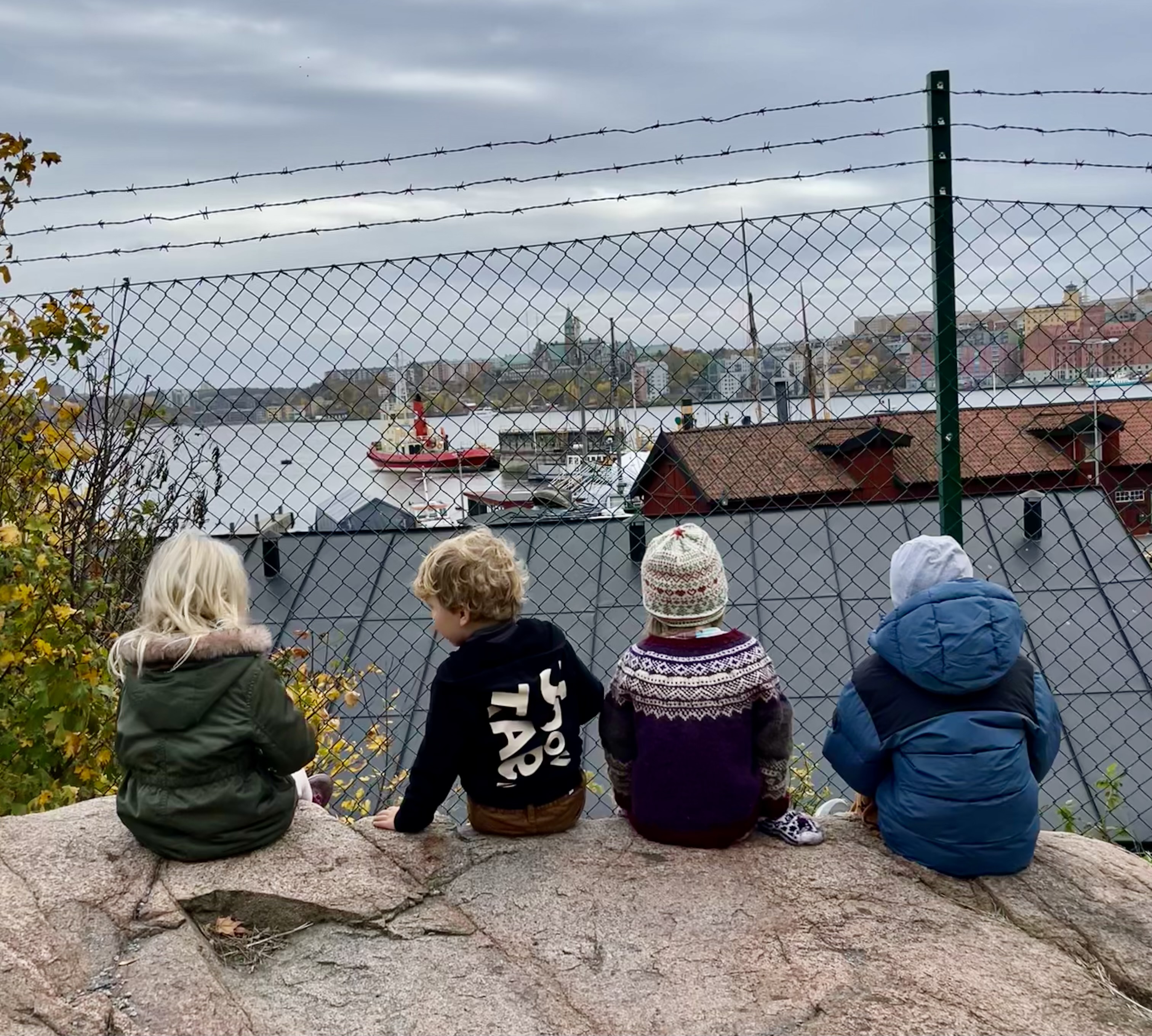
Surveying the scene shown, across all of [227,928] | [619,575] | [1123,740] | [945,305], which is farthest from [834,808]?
[619,575]

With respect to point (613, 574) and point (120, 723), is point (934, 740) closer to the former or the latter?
point (120, 723)

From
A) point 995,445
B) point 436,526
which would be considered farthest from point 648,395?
point 995,445

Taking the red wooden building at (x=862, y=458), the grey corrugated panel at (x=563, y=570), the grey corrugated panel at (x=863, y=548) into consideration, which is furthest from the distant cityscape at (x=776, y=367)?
the grey corrugated panel at (x=563, y=570)

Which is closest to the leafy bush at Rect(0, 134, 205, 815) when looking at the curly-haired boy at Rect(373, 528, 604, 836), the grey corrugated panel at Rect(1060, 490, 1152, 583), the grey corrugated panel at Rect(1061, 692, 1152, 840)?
the curly-haired boy at Rect(373, 528, 604, 836)

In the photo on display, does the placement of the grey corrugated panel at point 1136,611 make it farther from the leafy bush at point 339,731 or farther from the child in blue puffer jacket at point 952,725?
the child in blue puffer jacket at point 952,725

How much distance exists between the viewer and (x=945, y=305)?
3748mm

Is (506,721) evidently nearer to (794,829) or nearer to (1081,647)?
(794,829)

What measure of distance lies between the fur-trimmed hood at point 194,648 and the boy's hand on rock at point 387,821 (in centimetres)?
72

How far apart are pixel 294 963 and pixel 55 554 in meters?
1.91

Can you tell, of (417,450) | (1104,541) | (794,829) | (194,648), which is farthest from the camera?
(1104,541)

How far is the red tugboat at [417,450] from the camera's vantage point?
4430mm

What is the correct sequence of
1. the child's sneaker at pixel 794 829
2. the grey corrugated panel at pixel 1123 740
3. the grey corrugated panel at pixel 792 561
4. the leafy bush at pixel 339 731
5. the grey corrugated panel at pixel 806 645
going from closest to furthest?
the child's sneaker at pixel 794 829 → the leafy bush at pixel 339 731 → the grey corrugated panel at pixel 1123 740 → the grey corrugated panel at pixel 806 645 → the grey corrugated panel at pixel 792 561

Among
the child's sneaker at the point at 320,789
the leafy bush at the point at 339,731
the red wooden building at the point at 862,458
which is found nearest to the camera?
the child's sneaker at the point at 320,789

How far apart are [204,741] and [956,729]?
211 cm
